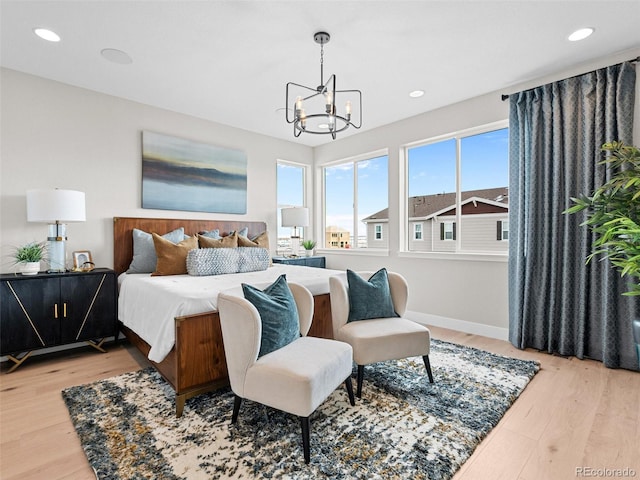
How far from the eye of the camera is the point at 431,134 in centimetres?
413

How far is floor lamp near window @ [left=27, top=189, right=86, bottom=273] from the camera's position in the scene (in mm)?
2834

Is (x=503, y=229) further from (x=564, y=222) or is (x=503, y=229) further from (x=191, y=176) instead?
(x=191, y=176)

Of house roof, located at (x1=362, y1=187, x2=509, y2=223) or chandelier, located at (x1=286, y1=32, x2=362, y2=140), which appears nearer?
chandelier, located at (x1=286, y1=32, x2=362, y2=140)

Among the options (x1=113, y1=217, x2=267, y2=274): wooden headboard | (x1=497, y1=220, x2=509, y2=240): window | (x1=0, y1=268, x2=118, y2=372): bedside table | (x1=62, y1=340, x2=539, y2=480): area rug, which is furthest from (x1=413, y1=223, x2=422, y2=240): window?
(x1=0, y1=268, x2=118, y2=372): bedside table

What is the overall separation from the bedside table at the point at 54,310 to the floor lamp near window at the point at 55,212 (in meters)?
0.24

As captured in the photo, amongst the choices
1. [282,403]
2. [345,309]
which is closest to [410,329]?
[345,309]

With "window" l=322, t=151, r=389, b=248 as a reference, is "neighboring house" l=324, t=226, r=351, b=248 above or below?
below

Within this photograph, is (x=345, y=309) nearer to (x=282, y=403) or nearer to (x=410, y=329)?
(x=410, y=329)

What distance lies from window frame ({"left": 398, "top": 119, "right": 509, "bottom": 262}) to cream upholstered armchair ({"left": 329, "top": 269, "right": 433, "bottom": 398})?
1.44 metres

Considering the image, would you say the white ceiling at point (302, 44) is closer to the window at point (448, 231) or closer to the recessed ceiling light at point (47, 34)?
the recessed ceiling light at point (47, 34)

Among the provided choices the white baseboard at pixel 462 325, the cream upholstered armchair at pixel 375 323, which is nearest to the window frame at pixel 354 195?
the white baseboard at pixel 462 325

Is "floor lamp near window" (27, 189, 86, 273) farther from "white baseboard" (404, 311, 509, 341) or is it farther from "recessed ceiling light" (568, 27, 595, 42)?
"recessed ceiling light" (568, 27, 595, 42)

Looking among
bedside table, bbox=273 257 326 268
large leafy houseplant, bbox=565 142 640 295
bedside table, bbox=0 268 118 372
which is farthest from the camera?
bedside table, bbox=273 257 326 268

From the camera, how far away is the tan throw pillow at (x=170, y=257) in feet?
10.7
